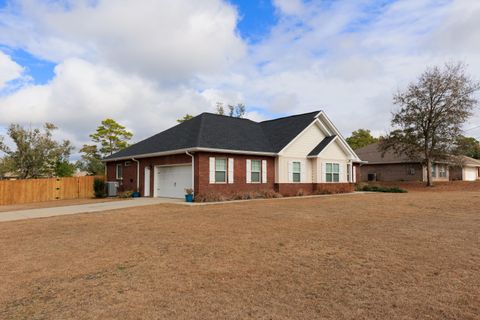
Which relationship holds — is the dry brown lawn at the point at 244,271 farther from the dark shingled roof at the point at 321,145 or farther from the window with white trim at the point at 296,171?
the dark shingled roof at the point at 321,145

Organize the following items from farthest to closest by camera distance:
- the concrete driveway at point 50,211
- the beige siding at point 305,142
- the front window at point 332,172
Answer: the front window at point 332,172, the beige siding at point 305,142, the concrete driveway at point 50,211

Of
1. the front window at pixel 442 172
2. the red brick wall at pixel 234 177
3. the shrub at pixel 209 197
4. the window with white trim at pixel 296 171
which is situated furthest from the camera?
the front window at pixel 442 172

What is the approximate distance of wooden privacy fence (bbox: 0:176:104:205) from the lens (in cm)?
2022

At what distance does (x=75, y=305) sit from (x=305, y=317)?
2909 millimetres

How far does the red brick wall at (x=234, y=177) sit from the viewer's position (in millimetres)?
17609

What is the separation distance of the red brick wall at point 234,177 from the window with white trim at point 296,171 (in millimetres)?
1659

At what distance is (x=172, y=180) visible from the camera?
20.2 m

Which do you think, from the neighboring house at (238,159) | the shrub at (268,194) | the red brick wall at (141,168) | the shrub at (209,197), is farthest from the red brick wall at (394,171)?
the red brick wall at (141,168)

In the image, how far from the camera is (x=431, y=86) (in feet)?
93.2

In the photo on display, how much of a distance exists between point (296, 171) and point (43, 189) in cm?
1754

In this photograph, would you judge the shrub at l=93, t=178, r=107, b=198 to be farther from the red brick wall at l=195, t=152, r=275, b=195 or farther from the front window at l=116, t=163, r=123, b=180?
the red brick wall at l=195, t=152, r=275, b=195

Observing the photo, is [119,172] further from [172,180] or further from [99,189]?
[172,180]

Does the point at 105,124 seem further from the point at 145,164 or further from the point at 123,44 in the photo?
the point at 123,44

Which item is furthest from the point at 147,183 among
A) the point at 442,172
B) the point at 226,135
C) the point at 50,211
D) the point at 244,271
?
the point at 442,172
